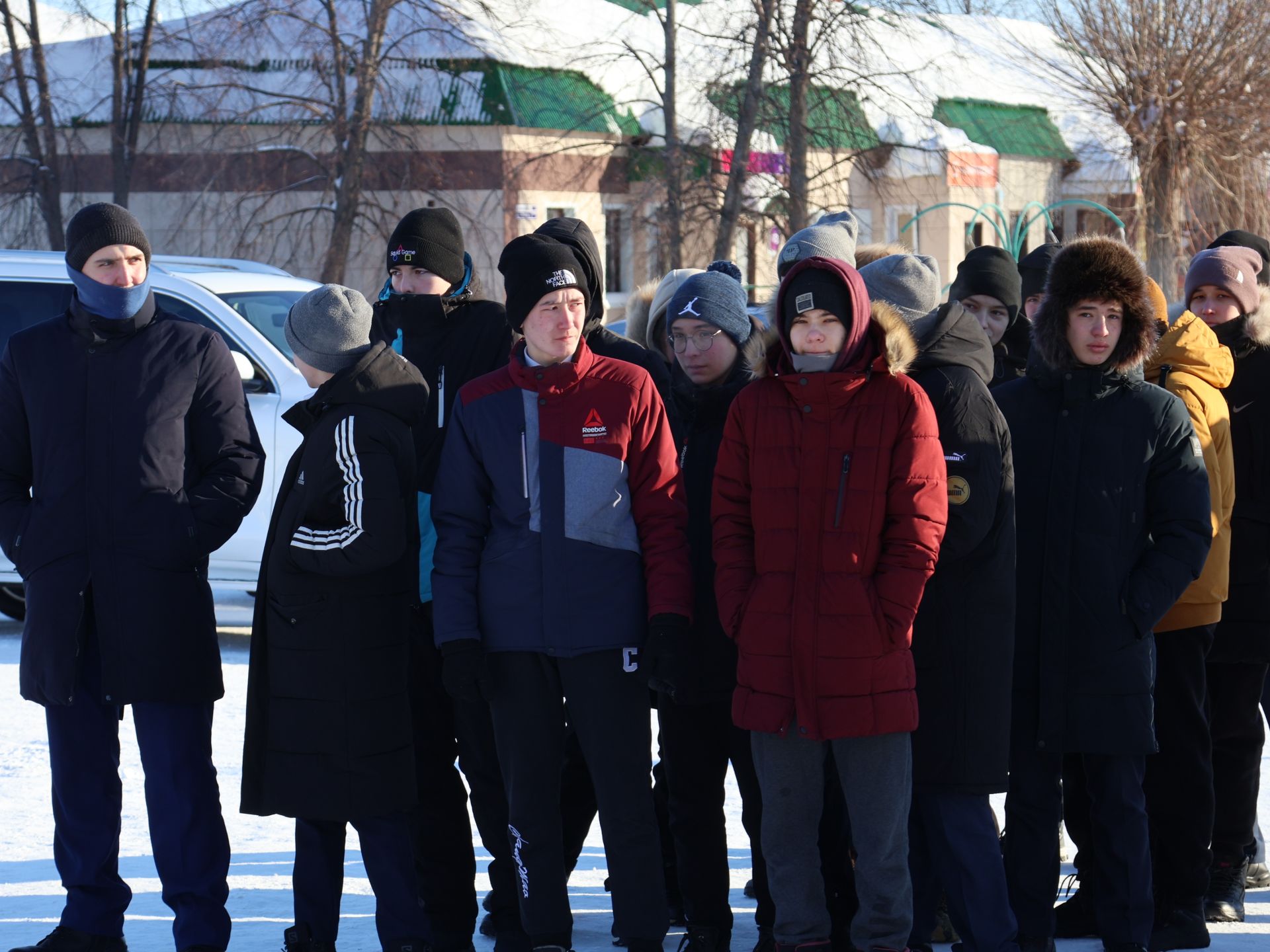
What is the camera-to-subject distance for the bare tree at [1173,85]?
73.9 feet

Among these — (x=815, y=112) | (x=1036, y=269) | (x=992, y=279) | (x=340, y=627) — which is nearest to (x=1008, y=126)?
(x=815, y=112)

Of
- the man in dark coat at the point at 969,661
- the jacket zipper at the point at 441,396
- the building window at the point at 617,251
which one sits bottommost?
the man in dark coat at the point at 969,661

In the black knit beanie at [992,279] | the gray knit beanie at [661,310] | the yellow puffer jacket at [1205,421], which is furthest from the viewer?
the black knit beanie at [992,279]

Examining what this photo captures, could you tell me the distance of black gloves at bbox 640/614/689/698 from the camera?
143 inches

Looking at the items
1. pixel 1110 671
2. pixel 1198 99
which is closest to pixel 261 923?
pixel 1110 671

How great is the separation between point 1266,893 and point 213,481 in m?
3.40

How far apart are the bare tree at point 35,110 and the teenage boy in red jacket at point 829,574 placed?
19.1m

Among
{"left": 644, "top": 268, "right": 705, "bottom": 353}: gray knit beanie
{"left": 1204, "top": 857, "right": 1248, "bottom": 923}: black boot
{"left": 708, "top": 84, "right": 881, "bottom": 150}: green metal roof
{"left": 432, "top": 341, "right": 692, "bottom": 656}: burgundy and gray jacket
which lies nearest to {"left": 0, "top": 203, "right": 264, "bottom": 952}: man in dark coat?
{"left": 432, "top": 341, "right": 692, "bottom": 656}: burgundy and gray jacket

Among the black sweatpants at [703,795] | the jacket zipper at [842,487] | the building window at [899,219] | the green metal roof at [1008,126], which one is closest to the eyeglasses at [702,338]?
the jacket zipper at [842,487]

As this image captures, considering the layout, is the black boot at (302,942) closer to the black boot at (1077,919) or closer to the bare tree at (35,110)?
the black boot at (1077,919)

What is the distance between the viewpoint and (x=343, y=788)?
372cm

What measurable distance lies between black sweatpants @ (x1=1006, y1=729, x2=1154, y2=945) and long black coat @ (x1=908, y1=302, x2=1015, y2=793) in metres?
0.27

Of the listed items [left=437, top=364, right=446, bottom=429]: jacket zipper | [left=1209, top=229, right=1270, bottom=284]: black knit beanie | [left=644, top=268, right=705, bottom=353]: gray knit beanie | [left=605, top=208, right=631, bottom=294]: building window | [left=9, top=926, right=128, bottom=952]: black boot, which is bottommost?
[left=9, top=926, right=128, bottom=952]: black boot

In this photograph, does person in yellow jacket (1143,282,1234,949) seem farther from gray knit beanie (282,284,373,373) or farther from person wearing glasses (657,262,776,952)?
gray knit beanie (282,284,373,373)
